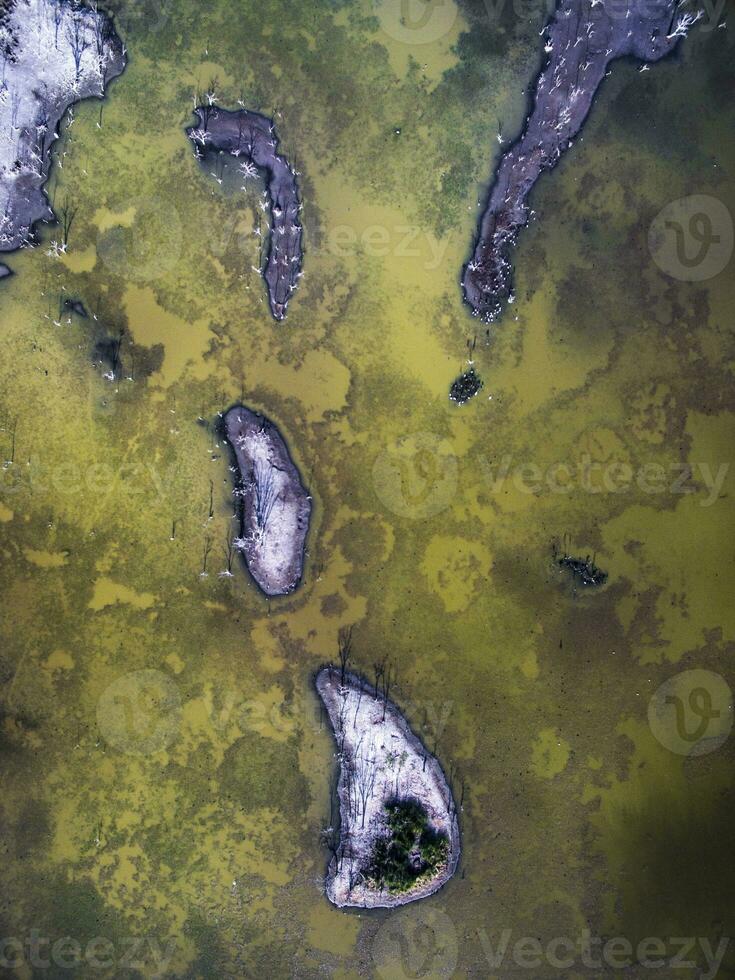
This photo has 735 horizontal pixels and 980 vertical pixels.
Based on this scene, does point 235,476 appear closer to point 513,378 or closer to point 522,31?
point 513,378

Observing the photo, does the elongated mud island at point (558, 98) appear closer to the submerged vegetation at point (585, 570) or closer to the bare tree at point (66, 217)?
the submerged vegetation at point (585, 570)

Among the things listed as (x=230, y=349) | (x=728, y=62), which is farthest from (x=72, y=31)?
(x=728, y=62)

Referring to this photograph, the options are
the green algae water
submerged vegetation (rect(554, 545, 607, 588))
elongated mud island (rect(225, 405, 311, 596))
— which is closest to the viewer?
the green algae water

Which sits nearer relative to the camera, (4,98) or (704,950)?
(4,98)

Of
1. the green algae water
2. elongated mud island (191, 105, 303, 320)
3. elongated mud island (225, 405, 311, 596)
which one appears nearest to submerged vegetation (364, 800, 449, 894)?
the green algae water

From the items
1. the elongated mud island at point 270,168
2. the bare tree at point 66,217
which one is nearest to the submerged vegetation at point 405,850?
the elongated mud island at point 270,168

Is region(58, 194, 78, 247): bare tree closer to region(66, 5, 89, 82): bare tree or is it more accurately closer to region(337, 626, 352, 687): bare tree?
region(66, 5, 89, 82): bare tree

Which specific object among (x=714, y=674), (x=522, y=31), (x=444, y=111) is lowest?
(x=714, y=674)
